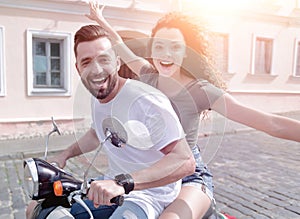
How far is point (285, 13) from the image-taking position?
1291cm

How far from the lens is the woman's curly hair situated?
1449mm

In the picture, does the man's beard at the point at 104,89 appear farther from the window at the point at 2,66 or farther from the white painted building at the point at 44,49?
the window at the point at 2,66

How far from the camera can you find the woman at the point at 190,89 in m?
1.22

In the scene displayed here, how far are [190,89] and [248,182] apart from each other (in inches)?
132

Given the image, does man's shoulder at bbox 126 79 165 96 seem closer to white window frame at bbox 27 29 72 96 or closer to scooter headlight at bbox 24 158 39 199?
scooter headlight at bbox 24 158 39 199

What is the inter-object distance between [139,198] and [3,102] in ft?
24.7

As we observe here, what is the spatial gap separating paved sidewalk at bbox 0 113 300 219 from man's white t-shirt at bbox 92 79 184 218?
0.13 m

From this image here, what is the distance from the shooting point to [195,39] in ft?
5.14

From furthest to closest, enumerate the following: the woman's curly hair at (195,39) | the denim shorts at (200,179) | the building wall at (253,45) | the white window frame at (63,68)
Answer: the building wall at (253,45) < the white window frame at (63,68) < the denim shorts at (200,179) < the woman's curly hair at (195,39)

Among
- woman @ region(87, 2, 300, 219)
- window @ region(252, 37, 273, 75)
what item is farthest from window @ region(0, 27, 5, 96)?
window @ region(252, 37, 273, 75)

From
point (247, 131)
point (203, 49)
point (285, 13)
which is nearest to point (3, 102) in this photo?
point (247, 131)

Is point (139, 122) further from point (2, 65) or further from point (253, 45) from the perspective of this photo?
point (253, 45)

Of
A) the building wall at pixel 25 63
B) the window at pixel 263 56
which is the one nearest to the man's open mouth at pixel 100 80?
the building wall at pixel 25 63

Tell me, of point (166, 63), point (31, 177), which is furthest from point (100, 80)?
point (31, 177)
